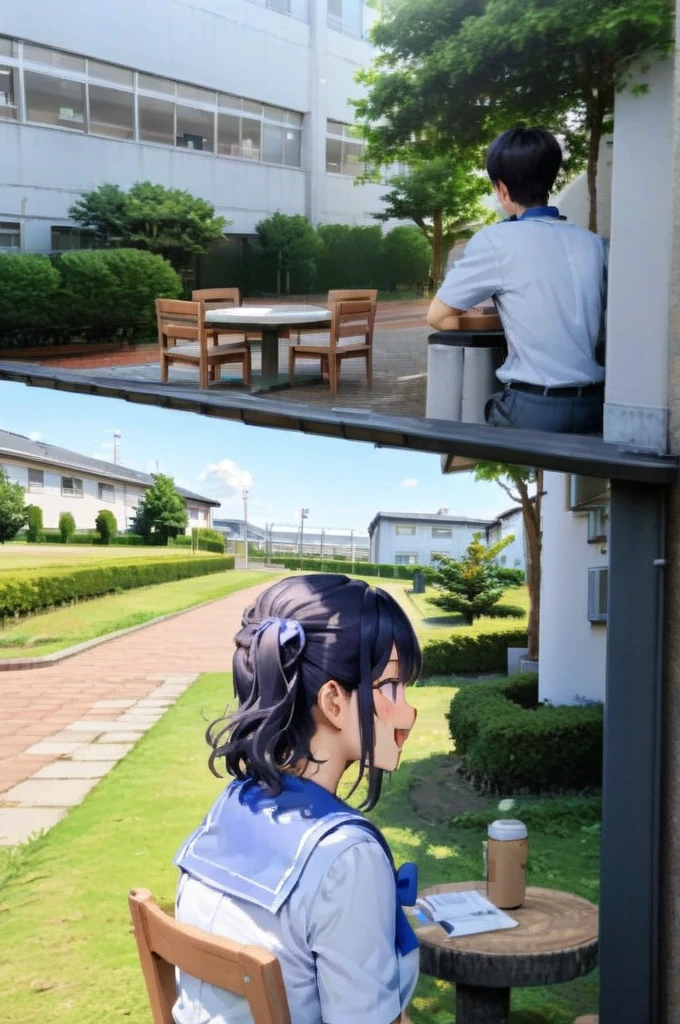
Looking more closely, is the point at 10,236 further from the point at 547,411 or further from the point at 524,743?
the point at 524,743

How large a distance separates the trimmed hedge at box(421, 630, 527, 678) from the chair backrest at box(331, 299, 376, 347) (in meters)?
0.76

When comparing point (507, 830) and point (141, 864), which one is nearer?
point (507, 830)

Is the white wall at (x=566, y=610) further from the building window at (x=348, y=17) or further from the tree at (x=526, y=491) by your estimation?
the building window at (x=348, y=17)

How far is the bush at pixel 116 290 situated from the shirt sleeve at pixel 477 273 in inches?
20.1

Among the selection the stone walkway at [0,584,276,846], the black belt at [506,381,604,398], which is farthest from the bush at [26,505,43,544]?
the black belt at [506,381,604,398]

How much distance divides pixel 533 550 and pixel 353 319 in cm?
77

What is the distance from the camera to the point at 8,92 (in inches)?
78.2

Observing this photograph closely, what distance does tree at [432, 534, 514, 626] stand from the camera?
7.73ft

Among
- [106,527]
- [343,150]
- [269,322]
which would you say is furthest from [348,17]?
[106,527]

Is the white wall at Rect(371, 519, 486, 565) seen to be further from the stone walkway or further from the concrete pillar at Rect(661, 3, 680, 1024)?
the concrete pillar at Rect(661, 3, 680, 1024)

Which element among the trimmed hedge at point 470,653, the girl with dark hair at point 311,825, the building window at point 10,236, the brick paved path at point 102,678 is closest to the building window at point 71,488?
the brick paved path at point 102,678

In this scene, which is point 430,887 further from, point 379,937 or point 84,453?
point 84,453

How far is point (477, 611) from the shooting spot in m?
2.42

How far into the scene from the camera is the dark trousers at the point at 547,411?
6.45 ft
